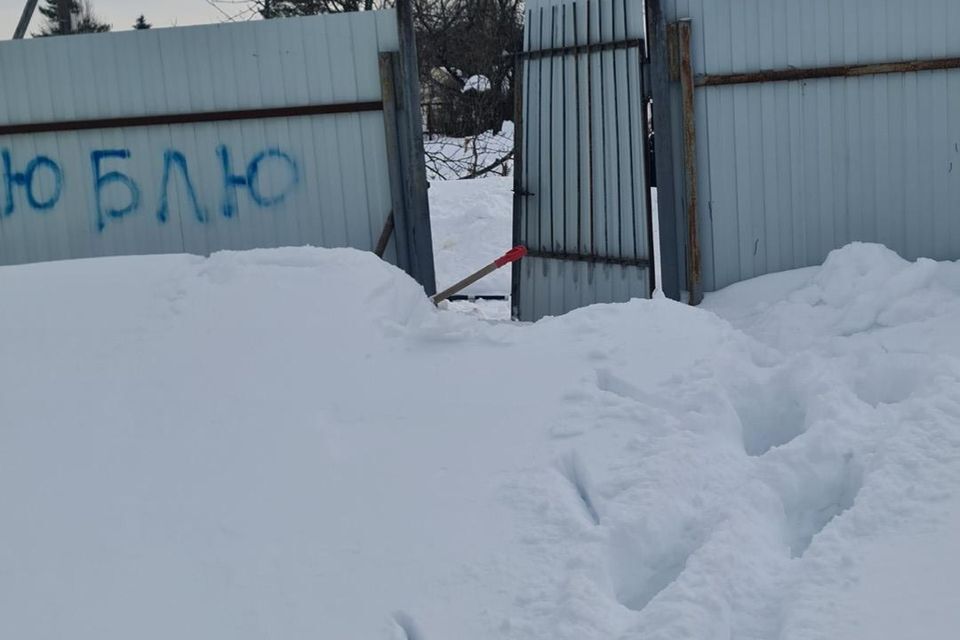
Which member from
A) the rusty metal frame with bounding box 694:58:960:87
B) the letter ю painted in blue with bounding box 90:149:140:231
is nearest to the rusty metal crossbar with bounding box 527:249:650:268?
the rusty metal frame with bounding box 694:58:960:87

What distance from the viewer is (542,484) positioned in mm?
3893

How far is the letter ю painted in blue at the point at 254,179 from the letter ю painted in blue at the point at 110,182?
67 cm

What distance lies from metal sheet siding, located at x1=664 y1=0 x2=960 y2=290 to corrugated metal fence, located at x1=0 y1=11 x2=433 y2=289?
1987 mm

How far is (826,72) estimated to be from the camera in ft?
22.8

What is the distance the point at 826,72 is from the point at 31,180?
5467 mm

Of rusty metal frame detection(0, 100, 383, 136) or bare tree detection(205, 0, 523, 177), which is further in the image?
bare tree detection(205, 0, 523, 177)

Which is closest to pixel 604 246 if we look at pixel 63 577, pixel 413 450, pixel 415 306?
pixel 415 306

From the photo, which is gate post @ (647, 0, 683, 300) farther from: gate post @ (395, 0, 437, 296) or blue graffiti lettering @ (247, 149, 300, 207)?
blue graffiti lettering @ (247, 149, 300, 207)

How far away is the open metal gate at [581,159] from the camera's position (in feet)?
24.1

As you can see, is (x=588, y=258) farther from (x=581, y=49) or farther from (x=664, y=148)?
(x=581, y=49)

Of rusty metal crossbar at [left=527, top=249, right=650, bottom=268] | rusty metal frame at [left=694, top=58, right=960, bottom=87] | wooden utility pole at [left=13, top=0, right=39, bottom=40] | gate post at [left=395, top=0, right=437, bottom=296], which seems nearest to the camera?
rusty metal frame at [left=694, top=58, right=960, bottom=87]

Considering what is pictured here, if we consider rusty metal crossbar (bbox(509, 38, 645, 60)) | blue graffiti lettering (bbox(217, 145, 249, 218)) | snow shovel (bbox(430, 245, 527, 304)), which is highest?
rusty metal crossbar (bbox(509, 38, 645, 60))

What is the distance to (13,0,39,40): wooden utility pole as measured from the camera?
9.00 m

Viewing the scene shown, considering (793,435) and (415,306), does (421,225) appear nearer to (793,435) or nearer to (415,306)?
(415,306)
